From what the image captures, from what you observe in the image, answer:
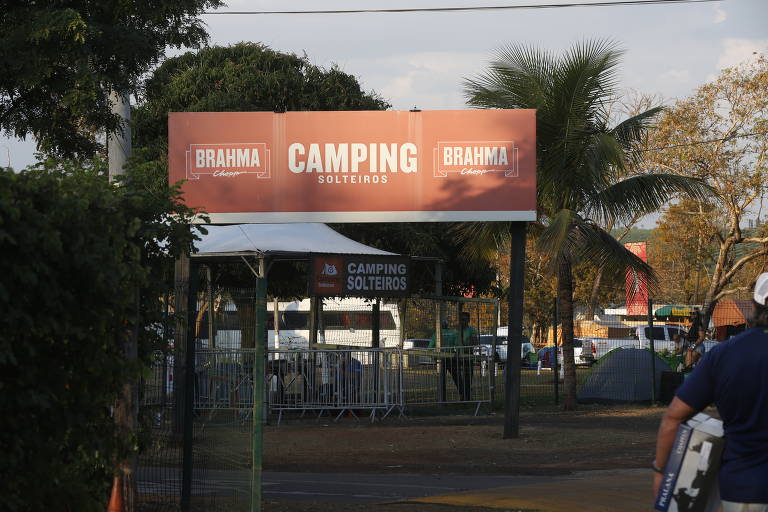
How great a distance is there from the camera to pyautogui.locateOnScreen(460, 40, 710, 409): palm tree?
1805cm

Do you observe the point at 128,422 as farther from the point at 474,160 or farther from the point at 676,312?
the point at 676,312

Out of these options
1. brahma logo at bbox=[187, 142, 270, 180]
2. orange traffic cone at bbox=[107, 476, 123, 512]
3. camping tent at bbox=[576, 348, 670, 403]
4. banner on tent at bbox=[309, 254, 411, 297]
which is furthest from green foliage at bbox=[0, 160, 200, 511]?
camping tent at bbox=[576, 348, 670, 403]

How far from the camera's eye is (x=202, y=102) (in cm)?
2783

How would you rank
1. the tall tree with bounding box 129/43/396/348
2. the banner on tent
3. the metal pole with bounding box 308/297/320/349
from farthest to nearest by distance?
the tall tree with bounding box 129/43/396/348
the metal pole with bounding box 308/297/320/349
the banner on tent

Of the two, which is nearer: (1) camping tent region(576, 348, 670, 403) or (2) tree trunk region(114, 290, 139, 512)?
(2) tree trunk region(114, 290, 139, 512)


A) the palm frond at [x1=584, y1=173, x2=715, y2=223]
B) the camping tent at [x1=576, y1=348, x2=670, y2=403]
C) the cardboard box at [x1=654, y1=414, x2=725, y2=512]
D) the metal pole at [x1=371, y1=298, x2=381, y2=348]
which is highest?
the palm frond at [x1=584, y1=173, x2=715, y2=223]

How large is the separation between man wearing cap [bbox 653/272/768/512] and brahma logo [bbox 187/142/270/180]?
11.7 meters

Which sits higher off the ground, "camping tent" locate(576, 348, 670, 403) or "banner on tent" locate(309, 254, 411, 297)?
"banner on tent" locate(309, 254, 411, 297)

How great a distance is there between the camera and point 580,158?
18.5 m

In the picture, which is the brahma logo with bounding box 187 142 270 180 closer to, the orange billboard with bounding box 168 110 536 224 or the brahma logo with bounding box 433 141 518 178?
the orange billboard with bounding box 168 110 536 224

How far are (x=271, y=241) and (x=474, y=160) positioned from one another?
3.77 metres

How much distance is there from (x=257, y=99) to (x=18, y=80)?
16.8 m

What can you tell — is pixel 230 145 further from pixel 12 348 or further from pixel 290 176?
pixel 12 348

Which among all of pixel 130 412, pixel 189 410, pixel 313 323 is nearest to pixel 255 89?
pixel 313 323
